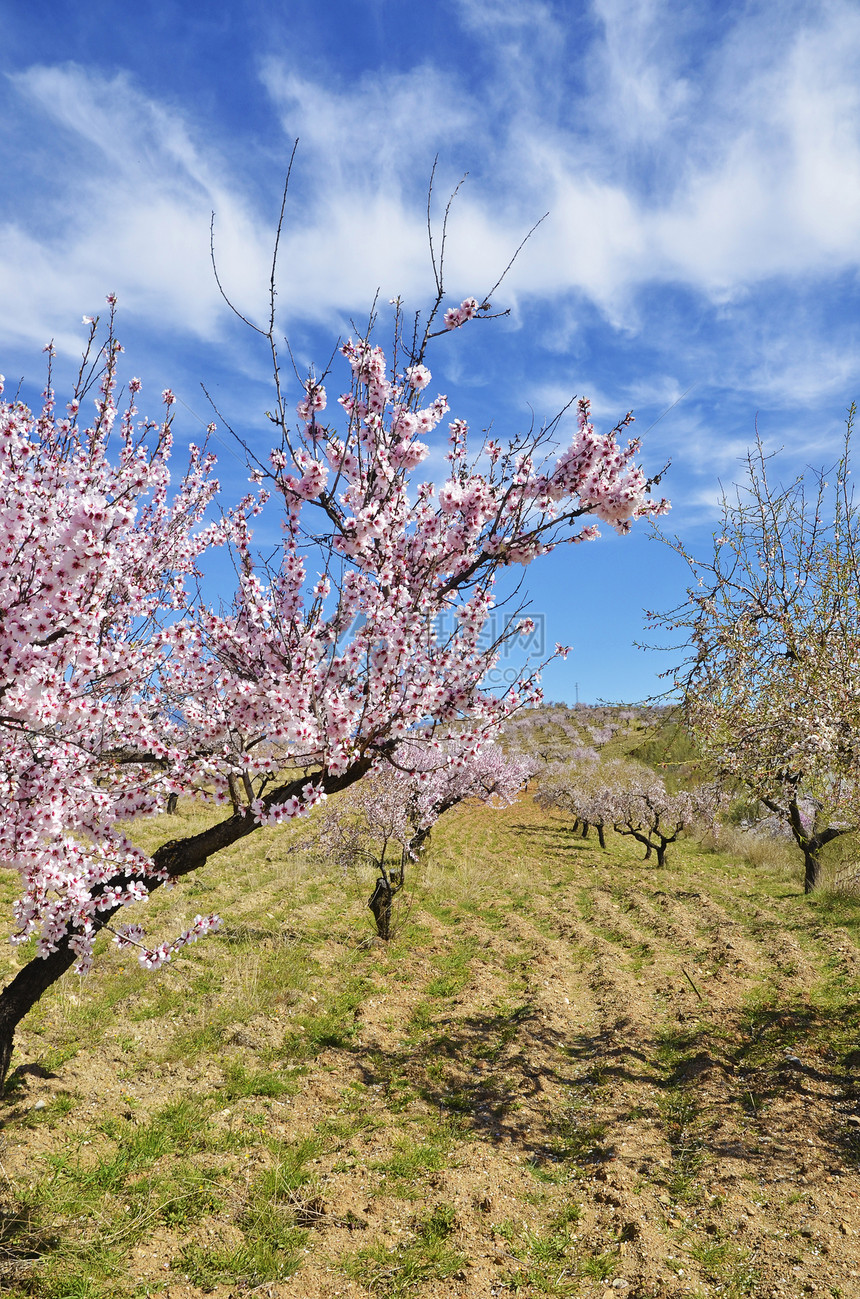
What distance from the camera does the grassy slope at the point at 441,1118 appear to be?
5500 mm

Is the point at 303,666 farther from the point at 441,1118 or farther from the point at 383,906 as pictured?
the point at 383,906

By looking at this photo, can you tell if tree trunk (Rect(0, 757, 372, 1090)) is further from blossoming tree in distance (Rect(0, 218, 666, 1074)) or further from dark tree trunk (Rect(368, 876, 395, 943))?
dark tree trunk (Rect(368, 876, 395, 943))

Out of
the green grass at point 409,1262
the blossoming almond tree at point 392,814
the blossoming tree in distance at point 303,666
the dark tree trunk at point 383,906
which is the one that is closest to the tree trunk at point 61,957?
the blossoming tree in distance at point 303,666

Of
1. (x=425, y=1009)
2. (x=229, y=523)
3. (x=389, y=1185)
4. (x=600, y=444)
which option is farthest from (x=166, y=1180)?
(x=600, y=444)

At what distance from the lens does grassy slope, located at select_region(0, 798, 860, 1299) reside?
18.0 ft

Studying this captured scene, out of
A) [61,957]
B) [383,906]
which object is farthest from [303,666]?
[383,906]

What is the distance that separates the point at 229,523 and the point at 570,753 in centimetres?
5408

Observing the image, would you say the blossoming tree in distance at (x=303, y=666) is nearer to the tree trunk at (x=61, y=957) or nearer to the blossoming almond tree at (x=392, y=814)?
the tree trunk at (x=61, y=957)

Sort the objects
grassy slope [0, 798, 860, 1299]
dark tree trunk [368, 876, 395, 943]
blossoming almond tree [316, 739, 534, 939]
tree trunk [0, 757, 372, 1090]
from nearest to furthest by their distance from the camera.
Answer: grassy slope [0, 798, 860, 1299] → tree trunk [0, 757, 372, 1090] → dark tree trunk [368, 876, 395, 943] → blossoming almond tree [316, 739, 534, 939]

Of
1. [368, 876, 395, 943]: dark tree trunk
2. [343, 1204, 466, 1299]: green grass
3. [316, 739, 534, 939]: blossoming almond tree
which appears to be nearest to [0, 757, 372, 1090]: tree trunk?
[343, 1204, 466, 1299]: green grass

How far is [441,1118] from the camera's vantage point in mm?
7891

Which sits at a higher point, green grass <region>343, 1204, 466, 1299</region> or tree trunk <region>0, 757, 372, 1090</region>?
tree trunk <region>0, 757, 372, 1090</region>

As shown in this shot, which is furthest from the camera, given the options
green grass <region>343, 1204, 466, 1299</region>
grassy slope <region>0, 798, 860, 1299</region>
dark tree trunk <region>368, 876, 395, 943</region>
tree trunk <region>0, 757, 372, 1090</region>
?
dark tree trunk <region>368, 876, 395, 943</region>

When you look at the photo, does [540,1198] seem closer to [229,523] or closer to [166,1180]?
[166,1180]
